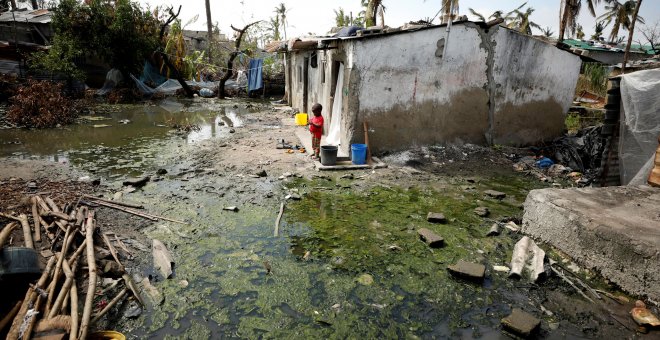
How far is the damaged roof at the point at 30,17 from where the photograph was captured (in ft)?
59.7

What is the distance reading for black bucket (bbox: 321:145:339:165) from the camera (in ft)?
23.7

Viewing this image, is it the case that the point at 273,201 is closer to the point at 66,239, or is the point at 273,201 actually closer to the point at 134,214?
the point at 134,214

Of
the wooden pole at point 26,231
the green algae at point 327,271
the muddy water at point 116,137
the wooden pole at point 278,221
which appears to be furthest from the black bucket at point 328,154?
the wooden pole at point 26,231

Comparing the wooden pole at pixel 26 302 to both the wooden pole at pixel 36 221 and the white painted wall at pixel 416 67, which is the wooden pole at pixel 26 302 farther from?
the white painted wall at pixel 416 67

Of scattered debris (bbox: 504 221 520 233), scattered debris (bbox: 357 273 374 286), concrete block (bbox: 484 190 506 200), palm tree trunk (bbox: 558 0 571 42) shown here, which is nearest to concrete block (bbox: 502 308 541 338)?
scattered debris (bbox: 357 273 374 286)

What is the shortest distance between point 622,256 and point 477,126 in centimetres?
543

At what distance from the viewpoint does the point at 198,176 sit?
6.60 meters

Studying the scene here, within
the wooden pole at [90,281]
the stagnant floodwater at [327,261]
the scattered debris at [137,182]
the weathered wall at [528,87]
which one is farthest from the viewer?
the weathered wall at [528,87]

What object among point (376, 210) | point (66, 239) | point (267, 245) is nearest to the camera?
point (66, 239)

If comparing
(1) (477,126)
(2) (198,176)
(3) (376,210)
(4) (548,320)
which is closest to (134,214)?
(2) (198,176)

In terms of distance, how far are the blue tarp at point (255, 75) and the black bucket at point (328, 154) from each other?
1375 centimetres

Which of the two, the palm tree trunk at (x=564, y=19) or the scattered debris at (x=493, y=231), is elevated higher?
the palm tree trunk at (x=564, y=19)

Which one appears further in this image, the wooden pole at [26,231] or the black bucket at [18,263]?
the wooden pole at [26,231]

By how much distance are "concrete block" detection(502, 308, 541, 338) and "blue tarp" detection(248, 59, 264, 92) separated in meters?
18.6
